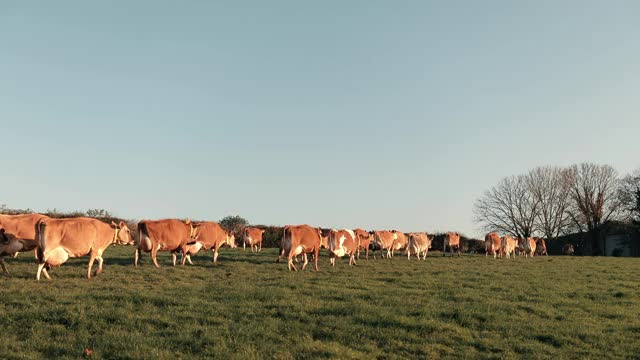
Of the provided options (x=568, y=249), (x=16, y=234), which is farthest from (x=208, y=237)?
(x=568, y=249)

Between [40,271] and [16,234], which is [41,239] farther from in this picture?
[16,234]

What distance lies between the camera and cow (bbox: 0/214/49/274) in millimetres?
17125

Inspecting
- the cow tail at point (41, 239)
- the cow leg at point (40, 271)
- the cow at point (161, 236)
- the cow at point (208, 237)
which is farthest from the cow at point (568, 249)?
the cow tail at point (41, 239)

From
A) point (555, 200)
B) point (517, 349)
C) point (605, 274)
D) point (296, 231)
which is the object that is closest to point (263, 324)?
point (517, 349)

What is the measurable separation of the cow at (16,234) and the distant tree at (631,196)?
7553 cm

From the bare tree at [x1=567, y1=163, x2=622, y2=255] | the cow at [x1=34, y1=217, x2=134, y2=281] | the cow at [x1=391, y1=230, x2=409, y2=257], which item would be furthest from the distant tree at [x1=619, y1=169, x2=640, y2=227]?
the cow at [x1=34, y1=217, x2=134, y2=281]

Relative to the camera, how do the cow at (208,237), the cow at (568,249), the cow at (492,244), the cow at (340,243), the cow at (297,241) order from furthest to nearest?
the cow at (568,249) < the cow at (492,244) < the cow at (340,243) < the cow at (208,237) < the cow at (297,241)

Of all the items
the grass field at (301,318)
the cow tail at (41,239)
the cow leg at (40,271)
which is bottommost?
the grass field at (301,318)

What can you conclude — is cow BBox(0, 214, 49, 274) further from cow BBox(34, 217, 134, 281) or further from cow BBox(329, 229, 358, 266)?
cow BBox(329, 229, 358, 266)

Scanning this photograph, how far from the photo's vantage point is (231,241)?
128 ft

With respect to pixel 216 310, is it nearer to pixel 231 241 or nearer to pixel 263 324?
pixel 263 324

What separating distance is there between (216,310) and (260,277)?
6.56 metres

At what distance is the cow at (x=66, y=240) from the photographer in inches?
606

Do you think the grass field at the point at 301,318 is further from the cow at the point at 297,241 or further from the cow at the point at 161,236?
the cow at the point at 297,241
